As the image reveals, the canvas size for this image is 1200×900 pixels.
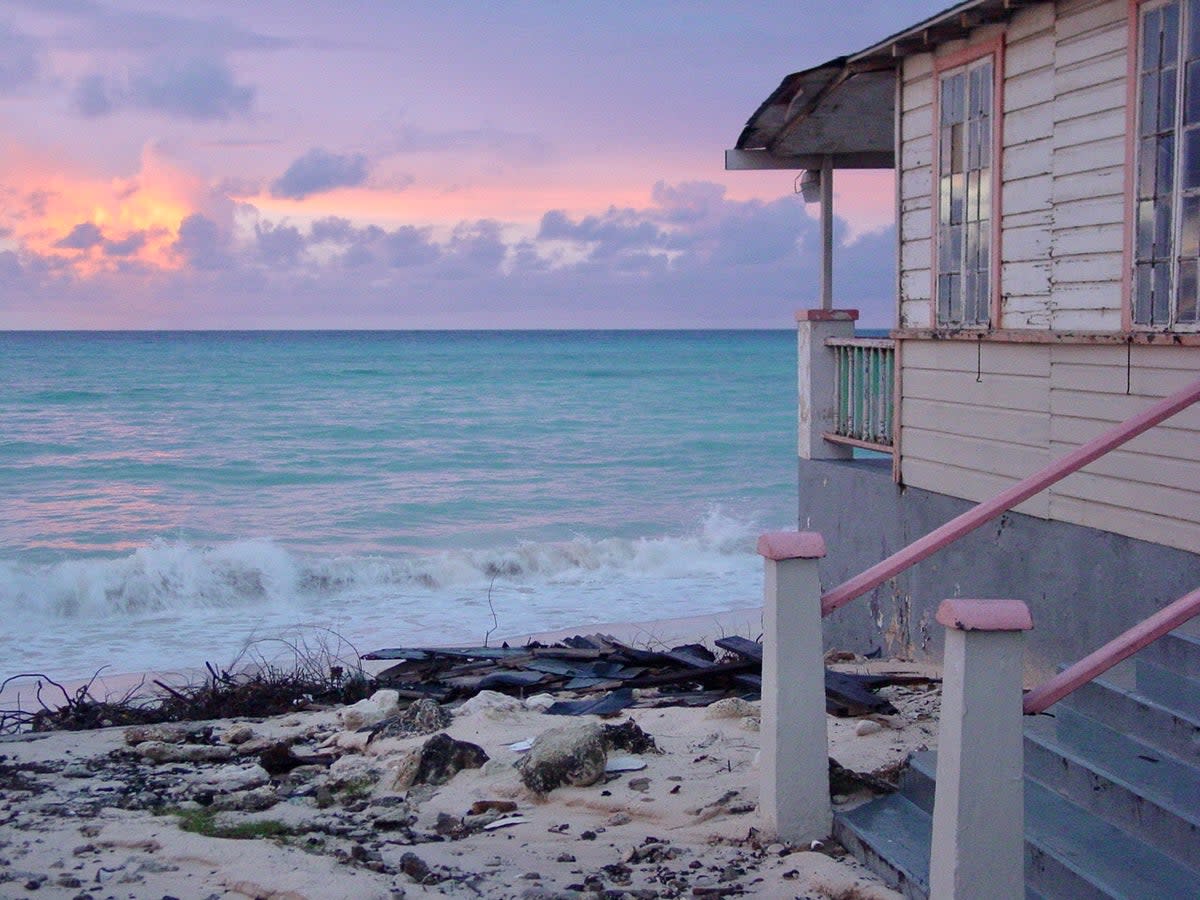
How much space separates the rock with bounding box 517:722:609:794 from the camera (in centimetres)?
612

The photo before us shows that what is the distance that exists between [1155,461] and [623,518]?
1892 cm

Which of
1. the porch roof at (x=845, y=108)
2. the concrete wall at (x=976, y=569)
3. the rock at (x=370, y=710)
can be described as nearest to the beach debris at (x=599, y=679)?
the rock at (x=370, y=710)

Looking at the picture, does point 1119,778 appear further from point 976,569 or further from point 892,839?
point 976,569

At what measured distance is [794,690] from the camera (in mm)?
4961

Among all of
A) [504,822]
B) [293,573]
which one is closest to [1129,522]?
[504,822]

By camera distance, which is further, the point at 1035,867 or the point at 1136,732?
the point at 1136,732

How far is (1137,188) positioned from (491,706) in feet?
16.2

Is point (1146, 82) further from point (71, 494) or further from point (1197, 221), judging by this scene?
point (71, 494)

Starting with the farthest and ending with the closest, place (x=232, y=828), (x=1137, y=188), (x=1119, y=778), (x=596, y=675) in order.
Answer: (x=596, y=675) < (x=1137, y=188) < (x=232, y=828) < (x=1119, y=778)

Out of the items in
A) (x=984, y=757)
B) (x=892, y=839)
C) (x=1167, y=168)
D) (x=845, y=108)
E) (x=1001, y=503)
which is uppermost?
(x=845, y=108)

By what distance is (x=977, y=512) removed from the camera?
4.84 metres

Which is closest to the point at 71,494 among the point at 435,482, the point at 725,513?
the point at 435,482

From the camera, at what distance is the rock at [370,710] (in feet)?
26.4

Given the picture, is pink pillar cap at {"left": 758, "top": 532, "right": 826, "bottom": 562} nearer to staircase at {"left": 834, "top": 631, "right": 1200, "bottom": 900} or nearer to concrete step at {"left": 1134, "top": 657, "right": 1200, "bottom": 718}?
staircase at {"left": 834, "top": 631, "right": 1200, "bottom": 900}
